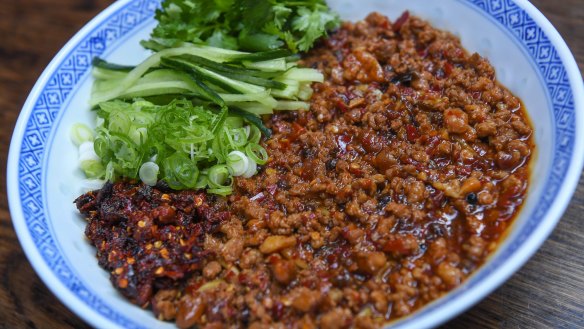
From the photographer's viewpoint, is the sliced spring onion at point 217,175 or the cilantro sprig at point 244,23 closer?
the sliced spring onion at point 217,175

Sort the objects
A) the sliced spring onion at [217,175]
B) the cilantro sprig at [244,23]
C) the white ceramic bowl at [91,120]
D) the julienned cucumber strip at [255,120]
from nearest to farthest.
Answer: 1. the white ceramic bowl at [91,120]
2. the sliced spring onion at [217,175]
3. the julienned cucumber strip at [255,120]
4. the cilantro sprig at [244,23]

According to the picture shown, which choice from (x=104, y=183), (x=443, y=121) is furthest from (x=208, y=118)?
(x=443, y=121)

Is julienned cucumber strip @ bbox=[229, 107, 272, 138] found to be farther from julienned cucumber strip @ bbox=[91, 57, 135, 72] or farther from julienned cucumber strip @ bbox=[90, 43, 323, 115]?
julienned cucumber strip @ bbox=[91, 57, 135, 72]

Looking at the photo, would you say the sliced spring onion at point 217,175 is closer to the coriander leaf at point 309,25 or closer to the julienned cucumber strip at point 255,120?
the julienned cucumber strip at point 255,120

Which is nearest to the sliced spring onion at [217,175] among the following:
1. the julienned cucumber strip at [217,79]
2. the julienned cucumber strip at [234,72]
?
the julienned cucumber strip at [217,79]

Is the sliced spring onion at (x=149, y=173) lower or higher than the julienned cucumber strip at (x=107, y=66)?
lower

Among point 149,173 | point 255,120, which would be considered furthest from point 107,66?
point 255,120

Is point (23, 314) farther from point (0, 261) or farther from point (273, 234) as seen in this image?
point (273, 234)
